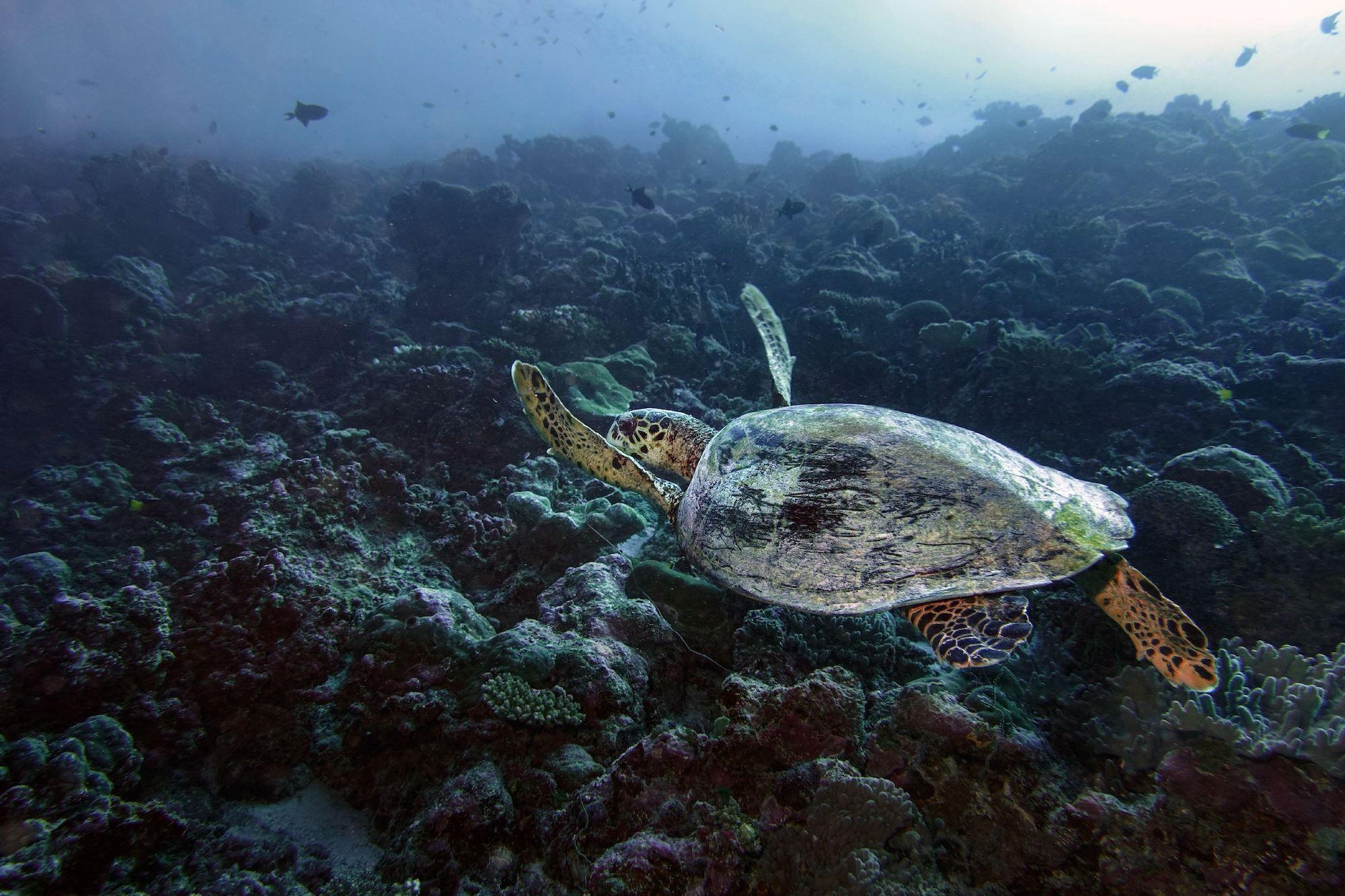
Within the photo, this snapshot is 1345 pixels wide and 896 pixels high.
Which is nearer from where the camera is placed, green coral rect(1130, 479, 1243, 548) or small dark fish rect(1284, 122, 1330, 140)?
green coral rect(1130, 479, 1243, 548)

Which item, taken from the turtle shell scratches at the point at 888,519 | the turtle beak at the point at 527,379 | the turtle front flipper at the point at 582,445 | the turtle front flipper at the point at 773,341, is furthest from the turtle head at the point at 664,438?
the turtle shell scratches at the point at 888,519

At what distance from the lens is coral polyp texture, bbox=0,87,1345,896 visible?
77.9 inches

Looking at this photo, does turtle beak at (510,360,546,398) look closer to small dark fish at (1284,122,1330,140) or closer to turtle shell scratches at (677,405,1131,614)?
turtle shell scratches at (677,405,1131,614)

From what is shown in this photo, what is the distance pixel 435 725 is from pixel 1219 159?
28.4 metres

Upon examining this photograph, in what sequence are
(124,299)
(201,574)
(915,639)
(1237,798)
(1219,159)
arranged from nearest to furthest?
(1237,798) < (201,574) < (915,639) < (124,299) < (1219,159)

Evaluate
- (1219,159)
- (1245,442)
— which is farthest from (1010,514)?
(1219,159)

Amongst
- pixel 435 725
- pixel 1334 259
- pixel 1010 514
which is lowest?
pixel 435 725

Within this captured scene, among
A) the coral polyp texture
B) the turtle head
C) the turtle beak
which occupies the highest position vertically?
the turtle beak

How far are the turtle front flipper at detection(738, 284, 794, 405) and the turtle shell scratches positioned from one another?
1529 millimetres

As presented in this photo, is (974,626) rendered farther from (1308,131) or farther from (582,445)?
(1308,131)

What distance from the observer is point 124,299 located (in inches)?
357

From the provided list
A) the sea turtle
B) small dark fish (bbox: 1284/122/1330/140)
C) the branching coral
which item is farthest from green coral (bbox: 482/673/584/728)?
small dark fish (bbox: 1284/122/1330/140)

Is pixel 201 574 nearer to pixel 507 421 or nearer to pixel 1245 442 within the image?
pixel 507 421

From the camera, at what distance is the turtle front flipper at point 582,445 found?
3631 millimetres
